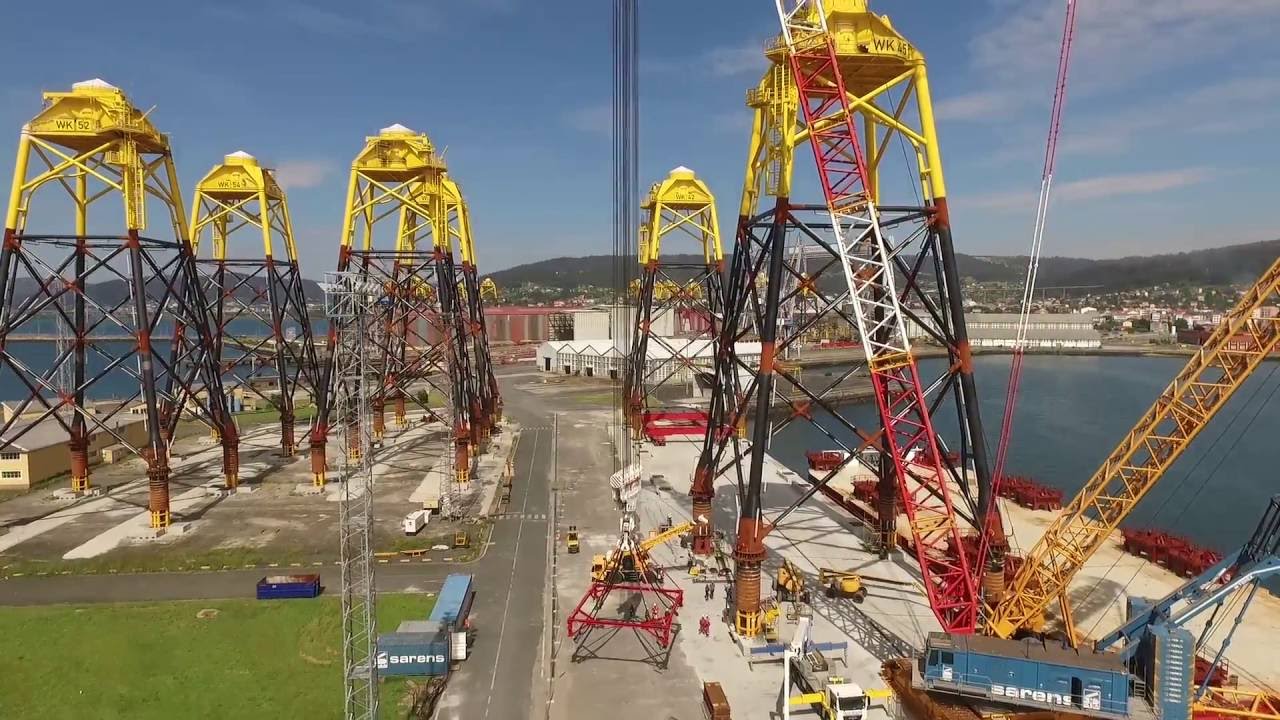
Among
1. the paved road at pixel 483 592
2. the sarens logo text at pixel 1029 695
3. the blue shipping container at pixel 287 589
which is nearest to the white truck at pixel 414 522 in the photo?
the paved road at pixel 483 592

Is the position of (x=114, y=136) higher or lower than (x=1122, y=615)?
higher

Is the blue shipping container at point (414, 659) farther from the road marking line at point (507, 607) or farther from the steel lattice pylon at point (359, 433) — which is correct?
the steel lattice pylon at point (359, 433)

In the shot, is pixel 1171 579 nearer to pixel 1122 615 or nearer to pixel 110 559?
pixel 1122 615

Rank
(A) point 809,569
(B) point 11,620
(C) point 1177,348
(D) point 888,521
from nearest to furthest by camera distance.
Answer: (B) point 11,620 < (A) point 809,569 < (D) point 888,521 < (C) point 1177,348

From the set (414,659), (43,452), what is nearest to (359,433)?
(414,659)

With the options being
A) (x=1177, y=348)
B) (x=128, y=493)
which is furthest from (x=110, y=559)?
(x=1177, y=348)
